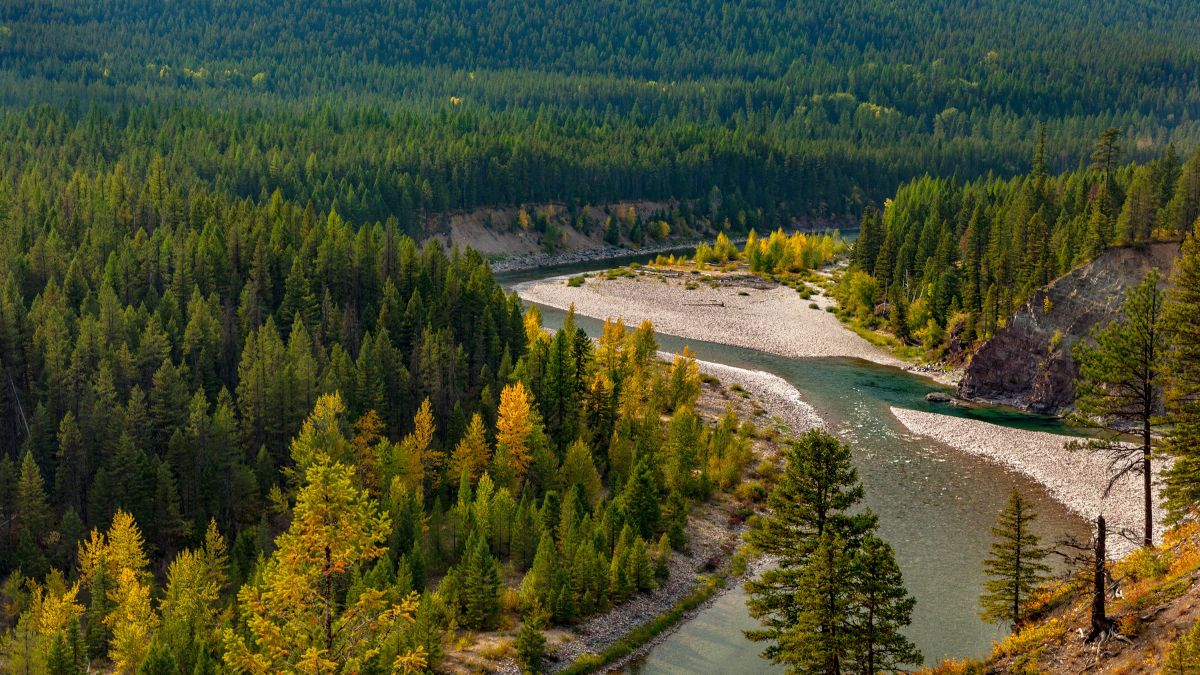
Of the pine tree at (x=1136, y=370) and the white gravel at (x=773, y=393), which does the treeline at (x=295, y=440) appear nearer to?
the white gravel at (x=773, y=393)

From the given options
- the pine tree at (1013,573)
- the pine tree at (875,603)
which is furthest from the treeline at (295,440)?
the pine tree at (1013,573)

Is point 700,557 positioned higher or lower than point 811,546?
lower

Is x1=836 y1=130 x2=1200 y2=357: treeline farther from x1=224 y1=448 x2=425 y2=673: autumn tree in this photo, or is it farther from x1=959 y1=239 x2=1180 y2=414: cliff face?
x1=224 y1=448 x2=425 y2=673: autumn tree

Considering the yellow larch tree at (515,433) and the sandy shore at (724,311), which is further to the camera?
the sandy shore at (724,311)

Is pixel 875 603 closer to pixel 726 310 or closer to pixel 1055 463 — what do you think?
pixel 1055 463

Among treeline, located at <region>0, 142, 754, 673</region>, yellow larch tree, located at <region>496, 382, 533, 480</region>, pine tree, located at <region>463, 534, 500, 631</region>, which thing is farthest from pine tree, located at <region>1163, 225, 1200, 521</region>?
yellow larch tree, located at <region>496, 382, 533, 480</region>

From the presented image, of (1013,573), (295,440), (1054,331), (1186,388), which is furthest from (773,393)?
(1186,388)

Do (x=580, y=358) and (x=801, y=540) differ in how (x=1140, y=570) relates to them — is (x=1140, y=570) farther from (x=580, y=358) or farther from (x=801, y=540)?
(x=580, y=358)
